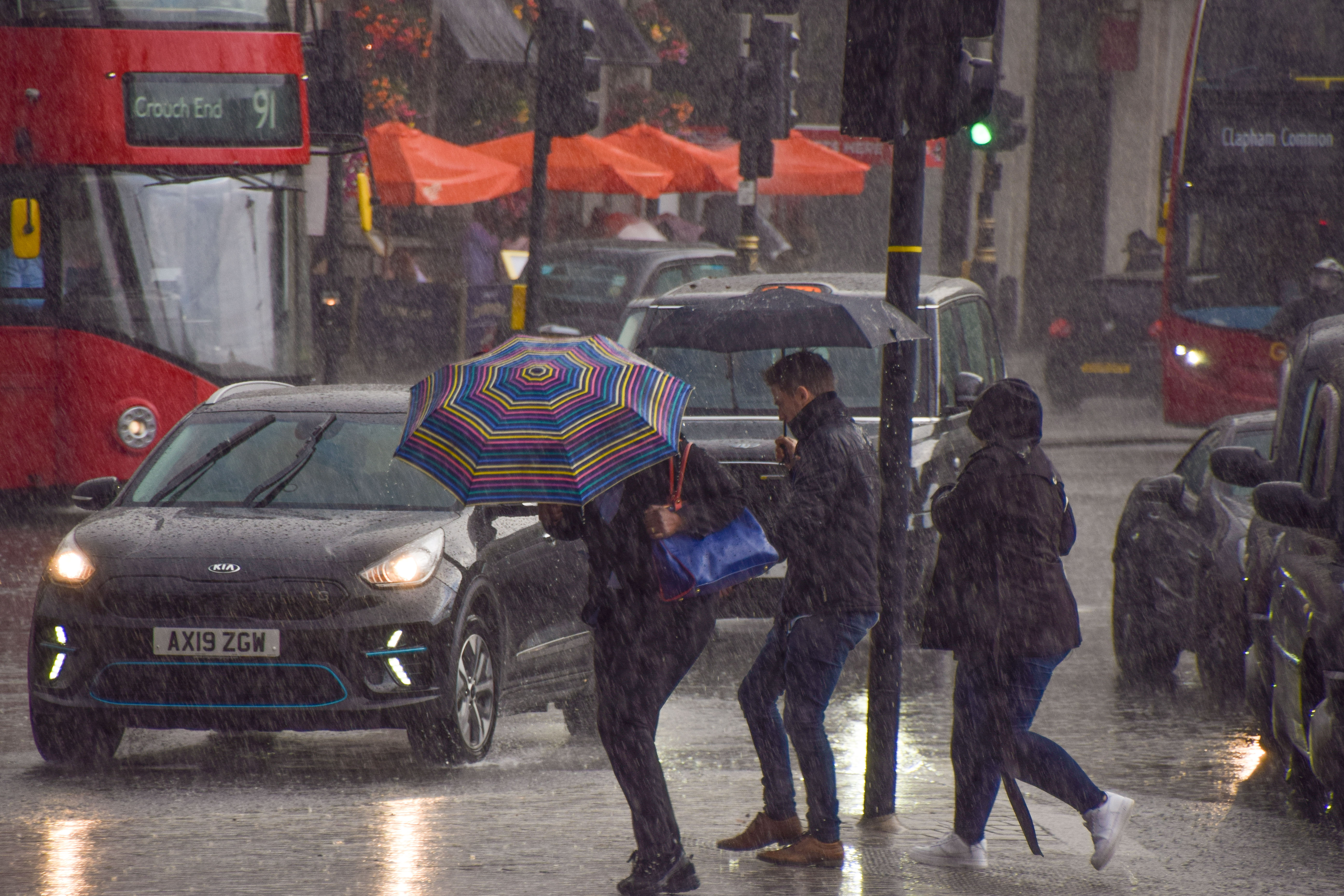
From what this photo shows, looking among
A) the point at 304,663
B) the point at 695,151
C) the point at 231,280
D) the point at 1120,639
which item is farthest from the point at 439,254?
the point at 304,663

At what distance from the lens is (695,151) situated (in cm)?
2627

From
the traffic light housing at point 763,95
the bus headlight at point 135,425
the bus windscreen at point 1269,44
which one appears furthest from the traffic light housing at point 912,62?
the bus windscreen at point 1269,44

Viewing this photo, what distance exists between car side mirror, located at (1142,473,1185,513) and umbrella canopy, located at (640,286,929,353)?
2.38m

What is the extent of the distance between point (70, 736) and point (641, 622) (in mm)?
3144

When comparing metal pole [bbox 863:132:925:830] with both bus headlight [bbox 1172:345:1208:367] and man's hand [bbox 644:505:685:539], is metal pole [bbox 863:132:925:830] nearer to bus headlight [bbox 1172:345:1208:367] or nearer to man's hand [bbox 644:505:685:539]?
man's hand [bbox 644:505:685:539]

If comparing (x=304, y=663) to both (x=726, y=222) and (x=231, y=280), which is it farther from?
(x=726, y=222)

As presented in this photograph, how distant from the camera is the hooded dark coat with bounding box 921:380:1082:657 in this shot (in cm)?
609

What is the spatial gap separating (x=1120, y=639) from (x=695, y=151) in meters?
16.8

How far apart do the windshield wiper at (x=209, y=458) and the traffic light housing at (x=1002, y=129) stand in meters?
7.42

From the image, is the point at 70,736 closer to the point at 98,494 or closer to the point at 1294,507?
the point at 98,494

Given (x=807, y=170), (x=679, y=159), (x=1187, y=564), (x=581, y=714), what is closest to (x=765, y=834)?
(x=581, y=714)

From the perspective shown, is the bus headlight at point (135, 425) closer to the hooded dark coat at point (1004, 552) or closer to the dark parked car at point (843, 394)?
the dark parked car at point (843, 394)

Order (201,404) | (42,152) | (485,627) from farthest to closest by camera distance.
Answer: (42,152)
(201,404)
(485,627)

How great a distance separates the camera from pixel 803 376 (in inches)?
243
